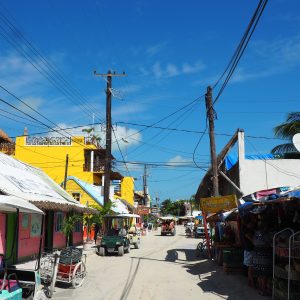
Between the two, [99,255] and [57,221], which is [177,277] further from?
[57,221]

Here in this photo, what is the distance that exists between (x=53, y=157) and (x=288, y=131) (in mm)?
31215

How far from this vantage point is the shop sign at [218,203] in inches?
768

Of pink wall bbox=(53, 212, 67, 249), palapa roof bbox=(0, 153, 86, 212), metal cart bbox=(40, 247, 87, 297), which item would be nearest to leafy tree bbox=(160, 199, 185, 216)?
pink wall bbox=(53, 212, 67, 249)

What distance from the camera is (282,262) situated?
11.1 m

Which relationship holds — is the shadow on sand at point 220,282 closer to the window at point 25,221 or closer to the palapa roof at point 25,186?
the palapa roof at point 25,186

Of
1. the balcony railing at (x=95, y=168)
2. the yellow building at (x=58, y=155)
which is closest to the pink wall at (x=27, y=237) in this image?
the yellow building at (x=58, y=155)

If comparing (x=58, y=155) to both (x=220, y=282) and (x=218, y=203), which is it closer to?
(x=218, y=203)

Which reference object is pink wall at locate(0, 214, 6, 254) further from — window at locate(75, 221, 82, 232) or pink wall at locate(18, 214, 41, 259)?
window at locate(75, 221, 82, 232)

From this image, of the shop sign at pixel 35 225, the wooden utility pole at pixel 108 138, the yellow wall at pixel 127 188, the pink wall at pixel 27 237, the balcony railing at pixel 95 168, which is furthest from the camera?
the yellow wall at pixel 127 188

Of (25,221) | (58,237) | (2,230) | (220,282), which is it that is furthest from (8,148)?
(220,282)

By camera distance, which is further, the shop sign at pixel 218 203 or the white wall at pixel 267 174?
the white wall at pixel 267 174

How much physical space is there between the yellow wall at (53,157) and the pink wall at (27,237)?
2798 centimetres

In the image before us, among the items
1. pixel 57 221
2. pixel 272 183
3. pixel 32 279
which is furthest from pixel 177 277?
pixel 57 221

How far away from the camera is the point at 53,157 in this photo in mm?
50938
